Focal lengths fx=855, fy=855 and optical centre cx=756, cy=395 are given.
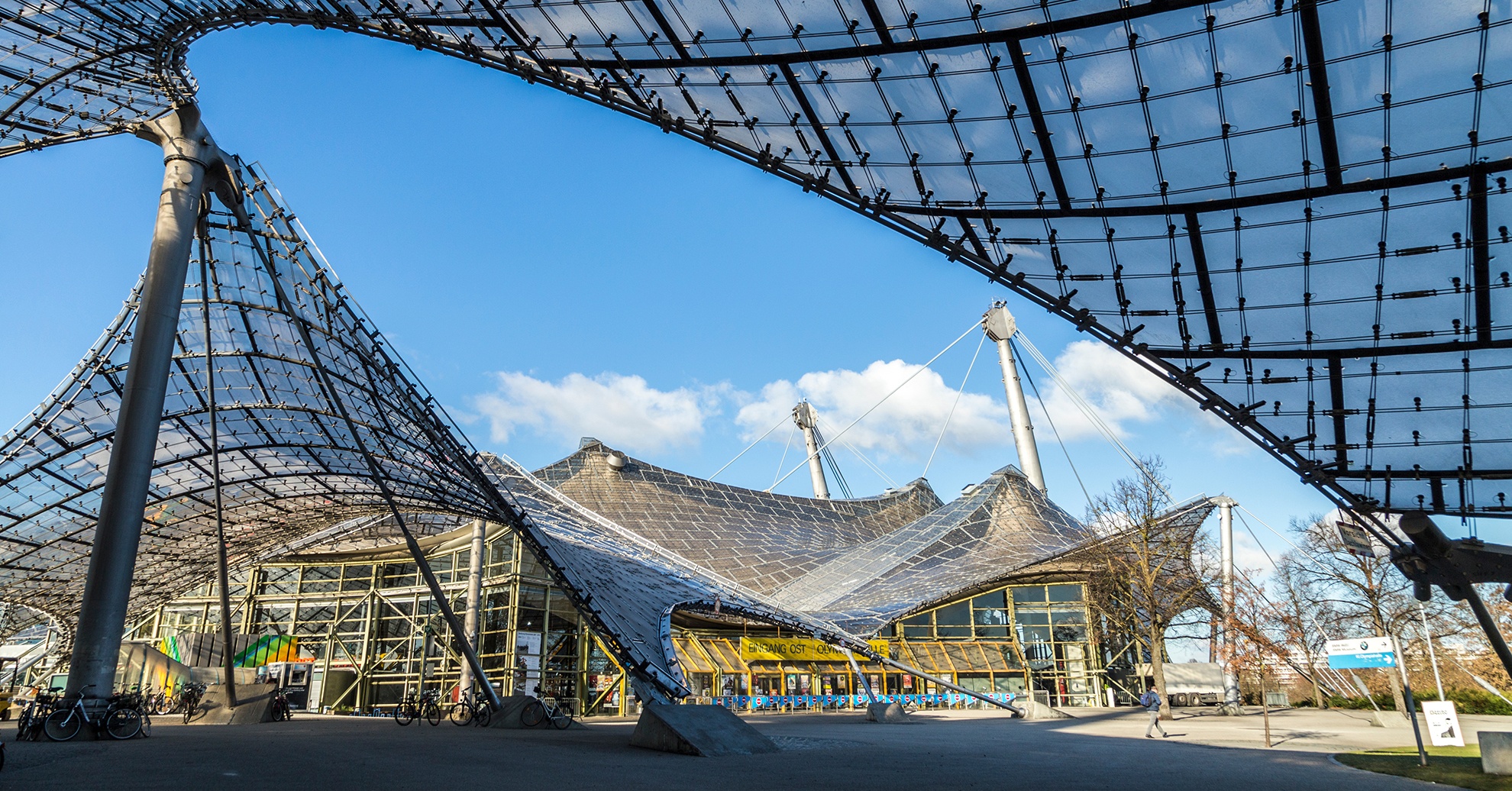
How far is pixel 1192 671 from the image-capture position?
189ft

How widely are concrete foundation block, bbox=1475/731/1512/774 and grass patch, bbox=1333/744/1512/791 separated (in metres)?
0.21

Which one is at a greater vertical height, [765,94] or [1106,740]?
[765,94]

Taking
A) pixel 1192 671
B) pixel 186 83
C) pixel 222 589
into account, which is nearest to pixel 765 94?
pixel 186 83

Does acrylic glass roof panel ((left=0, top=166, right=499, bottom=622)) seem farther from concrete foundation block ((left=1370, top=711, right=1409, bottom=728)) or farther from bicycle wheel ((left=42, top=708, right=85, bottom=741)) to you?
concrete foundation block ((left=1370, top=711, right=1409, bottom=728))

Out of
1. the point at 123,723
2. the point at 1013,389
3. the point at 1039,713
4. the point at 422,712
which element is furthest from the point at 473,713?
the point at 1013,389

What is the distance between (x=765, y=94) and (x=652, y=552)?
31.2 meters

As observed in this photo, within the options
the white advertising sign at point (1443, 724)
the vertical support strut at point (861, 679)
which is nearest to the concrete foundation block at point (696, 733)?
the vertical support strut at point (861, 679)

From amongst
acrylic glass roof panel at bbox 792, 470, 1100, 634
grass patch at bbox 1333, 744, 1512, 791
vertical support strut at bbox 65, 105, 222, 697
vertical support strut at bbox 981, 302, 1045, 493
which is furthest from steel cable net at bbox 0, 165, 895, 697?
vertical support strut at bbox 981, 302, 1045, 493

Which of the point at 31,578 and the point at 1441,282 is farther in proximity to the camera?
the point at 31,578

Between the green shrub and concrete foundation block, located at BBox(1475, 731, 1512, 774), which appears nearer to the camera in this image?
concrete foundation block, located at BBox(1475, 731, 1512, 774)

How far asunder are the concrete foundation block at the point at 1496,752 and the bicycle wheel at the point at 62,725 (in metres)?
27.7

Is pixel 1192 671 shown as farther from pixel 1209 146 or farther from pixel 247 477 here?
→ pixel 247 477

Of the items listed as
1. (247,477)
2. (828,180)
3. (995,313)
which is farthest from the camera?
Answer: (995,313)

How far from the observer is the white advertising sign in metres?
19.9
